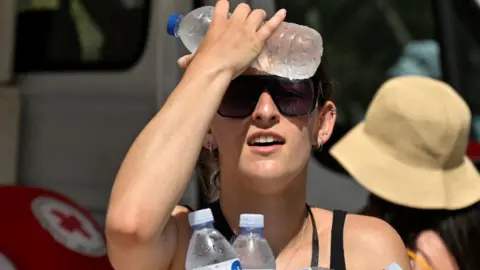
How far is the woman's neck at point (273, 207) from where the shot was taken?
188cm

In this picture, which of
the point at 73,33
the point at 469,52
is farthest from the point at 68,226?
the point at 469,52

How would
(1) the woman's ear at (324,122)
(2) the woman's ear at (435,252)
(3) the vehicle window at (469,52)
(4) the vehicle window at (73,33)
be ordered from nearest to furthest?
(1) the woman's ear at (324,122)
(2) the woman's ear at (435,252)
(4) the vehicle window at (73,33)
(3) the vehicle window at (469,52)

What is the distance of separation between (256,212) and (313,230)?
0.16m

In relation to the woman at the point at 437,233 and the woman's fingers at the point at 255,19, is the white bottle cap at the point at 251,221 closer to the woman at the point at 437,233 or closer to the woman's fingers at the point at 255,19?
the woman's fingers at the point at 255,19

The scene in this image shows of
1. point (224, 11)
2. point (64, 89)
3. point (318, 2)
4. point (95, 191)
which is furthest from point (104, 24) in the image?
point (224, 11)

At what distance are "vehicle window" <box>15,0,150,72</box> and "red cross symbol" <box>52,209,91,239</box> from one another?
0.64 meters

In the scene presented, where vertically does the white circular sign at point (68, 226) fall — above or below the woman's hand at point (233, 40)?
below

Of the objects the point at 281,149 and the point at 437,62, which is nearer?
the point at 281,149

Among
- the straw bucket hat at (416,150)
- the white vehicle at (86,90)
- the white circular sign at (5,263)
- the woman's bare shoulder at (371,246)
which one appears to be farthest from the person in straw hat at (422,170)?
the white circular sign at (5,263)

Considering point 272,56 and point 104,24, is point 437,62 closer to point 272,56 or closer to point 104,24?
point 104,24

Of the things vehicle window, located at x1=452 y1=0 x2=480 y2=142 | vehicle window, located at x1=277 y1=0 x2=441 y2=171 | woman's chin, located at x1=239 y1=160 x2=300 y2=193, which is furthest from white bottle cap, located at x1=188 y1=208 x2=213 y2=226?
vehicle window, located at x1=452 y1=0 x2=480 y2=142

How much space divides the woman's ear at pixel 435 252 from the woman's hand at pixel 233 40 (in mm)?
1024

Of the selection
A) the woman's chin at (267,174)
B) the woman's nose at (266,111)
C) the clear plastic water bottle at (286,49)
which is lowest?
the woman's chin at (267,174)

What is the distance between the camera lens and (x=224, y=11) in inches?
70.4
